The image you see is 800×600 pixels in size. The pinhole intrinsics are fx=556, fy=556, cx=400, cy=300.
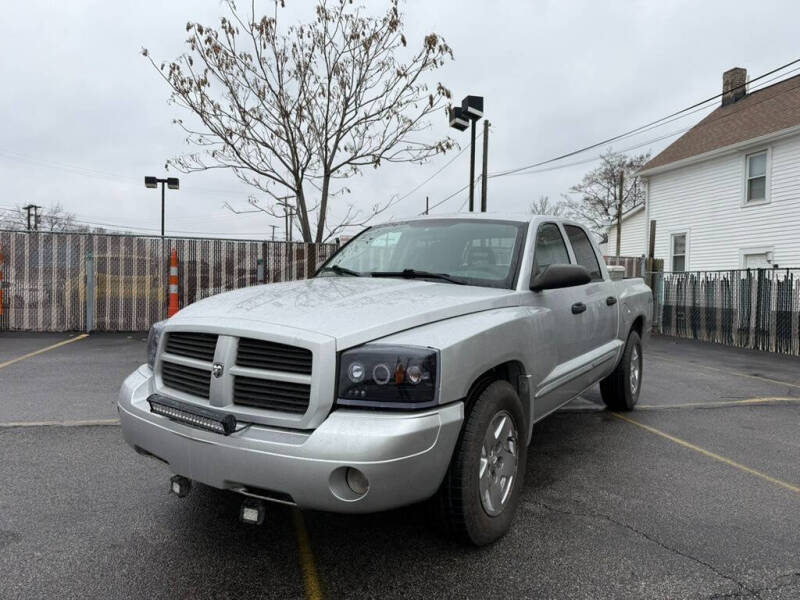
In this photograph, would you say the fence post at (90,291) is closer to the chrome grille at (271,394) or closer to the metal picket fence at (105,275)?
the metal picket fence at (105,275)

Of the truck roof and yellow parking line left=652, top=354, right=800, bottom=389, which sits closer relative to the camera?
the truck roof

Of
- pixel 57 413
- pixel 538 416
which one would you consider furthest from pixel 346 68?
pixel 538 416

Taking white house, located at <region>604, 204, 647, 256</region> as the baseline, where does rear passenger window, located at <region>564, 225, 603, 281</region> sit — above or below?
below

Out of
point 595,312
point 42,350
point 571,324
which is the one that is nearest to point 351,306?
point 571,324

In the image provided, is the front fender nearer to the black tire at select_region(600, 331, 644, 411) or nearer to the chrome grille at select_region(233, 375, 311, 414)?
the chrome grille at select_region(233, 375, 311, 414)

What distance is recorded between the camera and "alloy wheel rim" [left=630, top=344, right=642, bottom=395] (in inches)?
215

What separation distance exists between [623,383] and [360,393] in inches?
149

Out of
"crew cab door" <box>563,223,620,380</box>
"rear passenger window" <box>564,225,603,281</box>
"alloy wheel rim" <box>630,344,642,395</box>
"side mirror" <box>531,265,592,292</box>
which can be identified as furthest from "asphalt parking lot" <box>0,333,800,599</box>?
"rear passenger window" <box>564,225,603,281</box>

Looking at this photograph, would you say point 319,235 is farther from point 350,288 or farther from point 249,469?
point 249,469

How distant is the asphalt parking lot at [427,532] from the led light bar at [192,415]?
655 mm

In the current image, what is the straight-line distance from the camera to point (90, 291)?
10.6 m

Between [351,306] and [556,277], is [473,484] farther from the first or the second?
[556,277]

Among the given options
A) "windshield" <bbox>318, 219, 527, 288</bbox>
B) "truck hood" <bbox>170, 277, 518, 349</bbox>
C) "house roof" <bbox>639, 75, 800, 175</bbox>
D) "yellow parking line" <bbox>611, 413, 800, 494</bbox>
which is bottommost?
"yellow parking line" <bbox>611, 413, 800, 494</bbox>

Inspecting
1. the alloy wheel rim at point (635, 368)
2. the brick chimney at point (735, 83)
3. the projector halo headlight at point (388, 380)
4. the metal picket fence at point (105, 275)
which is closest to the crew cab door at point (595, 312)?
the alloy wheel rim at point (635, 368)
